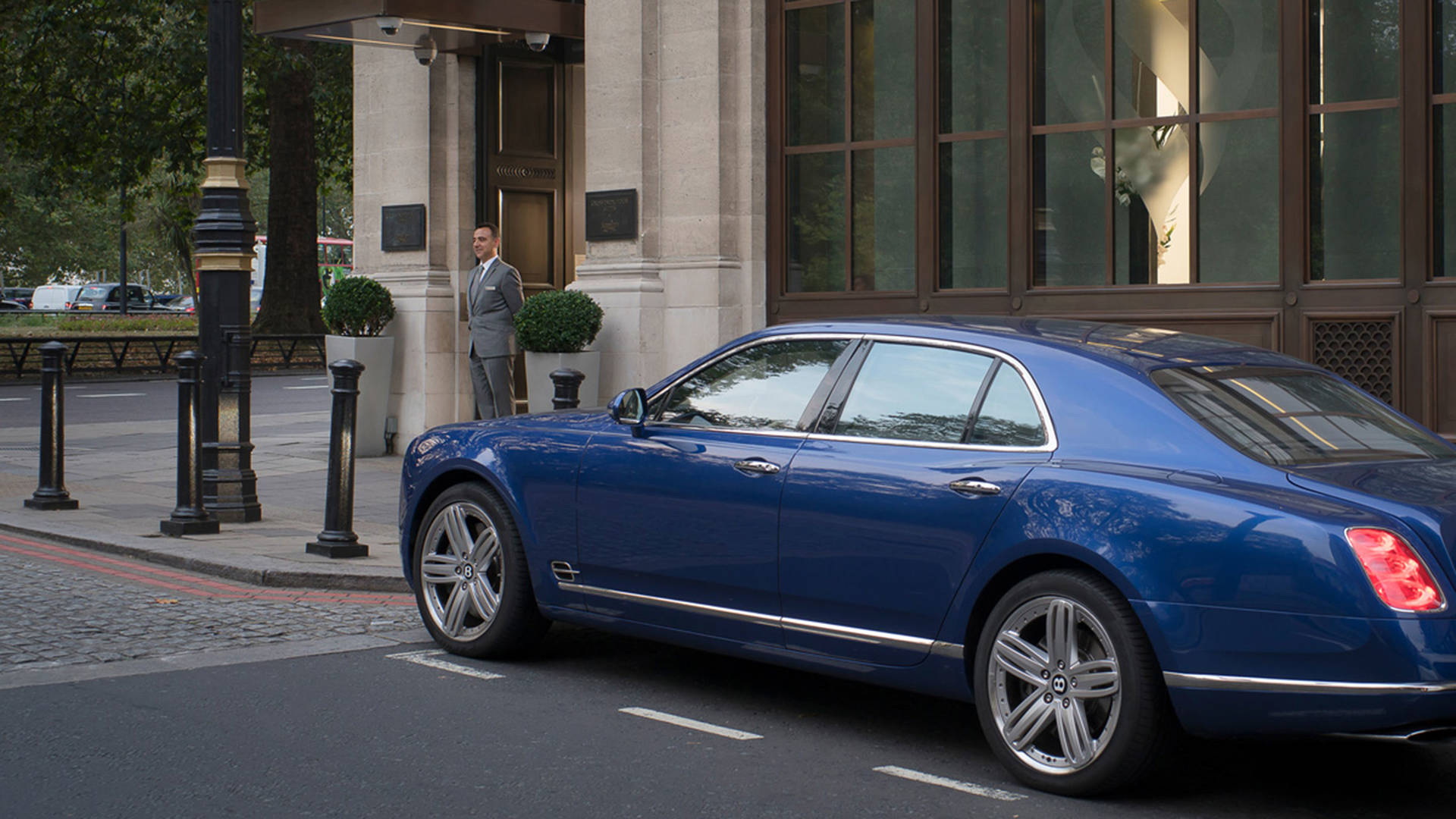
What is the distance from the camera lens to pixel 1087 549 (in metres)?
5.03

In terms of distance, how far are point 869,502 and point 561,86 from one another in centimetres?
1244

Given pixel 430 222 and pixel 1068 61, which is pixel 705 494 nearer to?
pixel 1068 61

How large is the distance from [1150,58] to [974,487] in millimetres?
7807

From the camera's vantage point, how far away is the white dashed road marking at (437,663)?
6.94 metres

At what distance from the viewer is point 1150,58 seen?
1226 centimetres

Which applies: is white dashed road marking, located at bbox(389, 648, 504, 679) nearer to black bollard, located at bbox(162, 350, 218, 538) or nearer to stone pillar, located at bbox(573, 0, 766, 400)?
black bollard, located at bbox(162, 350, 218, 538)

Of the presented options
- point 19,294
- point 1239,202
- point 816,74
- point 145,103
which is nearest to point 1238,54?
point 1239,202

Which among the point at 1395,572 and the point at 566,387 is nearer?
the point at 1395,572

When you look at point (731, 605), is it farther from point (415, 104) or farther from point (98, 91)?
point (98, 91)

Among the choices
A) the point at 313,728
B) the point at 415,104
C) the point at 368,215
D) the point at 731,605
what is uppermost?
the point at 415,104

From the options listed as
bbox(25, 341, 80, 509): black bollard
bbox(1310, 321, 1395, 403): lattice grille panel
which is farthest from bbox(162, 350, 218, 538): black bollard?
Result: bbox(1310, 321, 1395, 403): lattice grille panel

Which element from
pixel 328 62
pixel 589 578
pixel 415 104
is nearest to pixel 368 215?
pixel 415 104

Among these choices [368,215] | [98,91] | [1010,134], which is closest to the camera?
[1010,134]

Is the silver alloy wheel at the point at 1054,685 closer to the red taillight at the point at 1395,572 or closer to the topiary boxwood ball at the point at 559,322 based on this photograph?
the red taillight at the point at 1395,572
